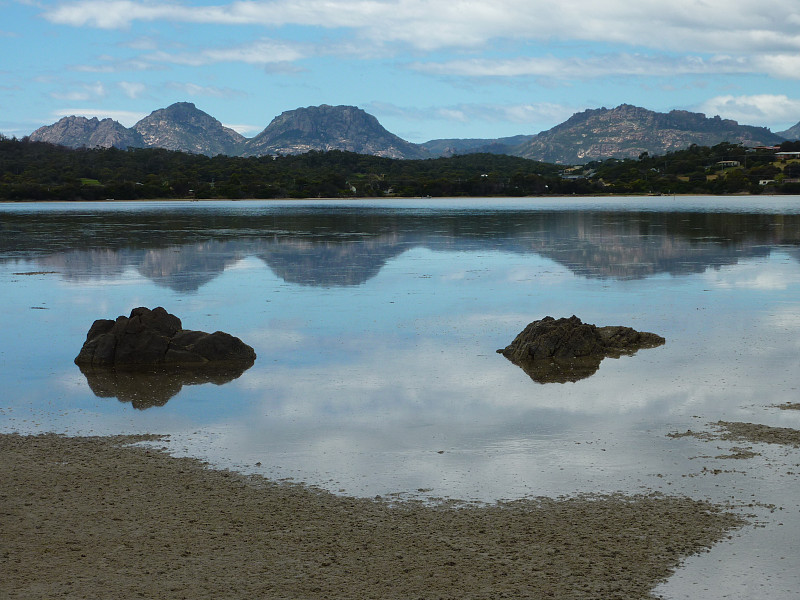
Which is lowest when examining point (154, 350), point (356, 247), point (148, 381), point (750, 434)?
point (750, 434)

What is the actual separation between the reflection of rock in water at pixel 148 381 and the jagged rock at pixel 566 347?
4.39 m

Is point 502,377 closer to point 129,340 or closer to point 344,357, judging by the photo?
point 344,357

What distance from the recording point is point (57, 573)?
20.4 feet

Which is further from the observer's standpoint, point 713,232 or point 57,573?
point 713,232

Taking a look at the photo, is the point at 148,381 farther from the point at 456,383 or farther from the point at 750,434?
the point at 750,434

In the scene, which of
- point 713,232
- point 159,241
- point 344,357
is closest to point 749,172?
point 713,232

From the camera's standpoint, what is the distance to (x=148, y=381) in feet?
42.0

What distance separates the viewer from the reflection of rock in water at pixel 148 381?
39.0ft

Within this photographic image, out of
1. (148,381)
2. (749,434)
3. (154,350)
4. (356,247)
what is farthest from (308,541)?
(356,247)

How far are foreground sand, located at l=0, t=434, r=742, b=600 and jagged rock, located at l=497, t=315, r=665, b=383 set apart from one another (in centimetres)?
602

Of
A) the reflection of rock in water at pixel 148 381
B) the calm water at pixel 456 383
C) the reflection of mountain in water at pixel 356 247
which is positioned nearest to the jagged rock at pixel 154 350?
the reflection of rock in water at pixel 148 381

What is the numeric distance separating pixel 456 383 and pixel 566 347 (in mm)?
2645

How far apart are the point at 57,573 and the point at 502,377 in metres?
7.65

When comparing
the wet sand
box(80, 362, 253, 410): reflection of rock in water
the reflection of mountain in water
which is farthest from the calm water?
the reflection of mountain in water
